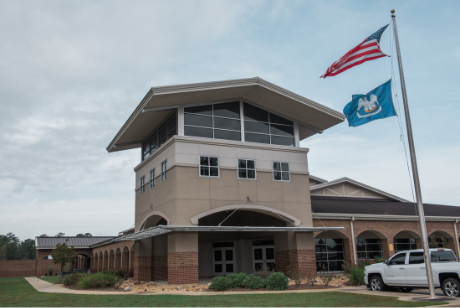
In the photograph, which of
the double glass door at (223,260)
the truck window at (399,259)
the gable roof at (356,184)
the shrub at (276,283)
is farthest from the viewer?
the gable roof at (356,184)

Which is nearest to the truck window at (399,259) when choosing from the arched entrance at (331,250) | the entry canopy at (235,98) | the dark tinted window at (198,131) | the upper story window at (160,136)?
the arched entrance at (331,250)

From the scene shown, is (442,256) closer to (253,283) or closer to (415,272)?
(415,272)

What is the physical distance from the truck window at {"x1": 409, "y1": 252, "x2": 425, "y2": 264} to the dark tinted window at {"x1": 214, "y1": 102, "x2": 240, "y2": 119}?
12.0 meters

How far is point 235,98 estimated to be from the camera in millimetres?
23656

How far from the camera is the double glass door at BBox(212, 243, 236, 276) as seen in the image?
2788cm

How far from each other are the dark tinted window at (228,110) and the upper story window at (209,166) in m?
2.78

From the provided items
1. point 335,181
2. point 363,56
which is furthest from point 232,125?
point 335,181

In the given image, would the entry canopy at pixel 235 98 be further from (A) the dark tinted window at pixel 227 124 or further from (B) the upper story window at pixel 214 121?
(A) the dark tinted window at pixel 227 124

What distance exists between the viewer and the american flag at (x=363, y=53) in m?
15.2

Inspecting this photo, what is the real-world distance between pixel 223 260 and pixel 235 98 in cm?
1144

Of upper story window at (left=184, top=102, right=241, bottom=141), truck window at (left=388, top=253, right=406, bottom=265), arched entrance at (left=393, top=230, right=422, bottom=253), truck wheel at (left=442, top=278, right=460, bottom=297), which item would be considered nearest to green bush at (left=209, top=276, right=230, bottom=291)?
truck window at (left=388, top=253, right=406, bottom=265)

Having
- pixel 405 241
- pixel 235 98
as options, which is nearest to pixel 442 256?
pixel 235 98

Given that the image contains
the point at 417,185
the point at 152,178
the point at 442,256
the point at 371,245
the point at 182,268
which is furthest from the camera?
the point at 371,245

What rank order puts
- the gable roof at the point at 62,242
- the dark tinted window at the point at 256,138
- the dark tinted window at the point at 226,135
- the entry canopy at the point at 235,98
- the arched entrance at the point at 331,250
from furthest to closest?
the gable roof at the point at 62,242, the arched entrance at the point at 331,250, the dark tinted window at the point at 256,138, the dark tinted window at the point at 226,135, the entry canopy at the point at 235,98
